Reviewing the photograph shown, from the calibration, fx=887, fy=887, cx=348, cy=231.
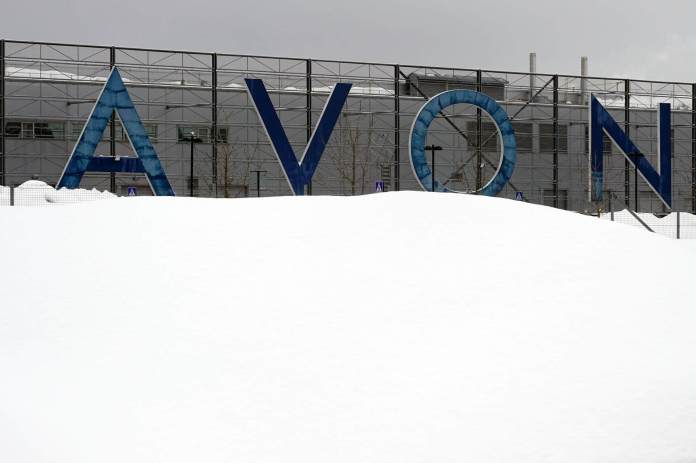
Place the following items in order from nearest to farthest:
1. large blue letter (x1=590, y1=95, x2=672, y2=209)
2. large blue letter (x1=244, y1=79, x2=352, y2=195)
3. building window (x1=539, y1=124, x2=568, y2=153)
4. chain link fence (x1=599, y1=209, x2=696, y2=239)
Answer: large blue letter (x1=244, y1=79, x2=352, y2=195) → chain link fence (x1=599, y1=209, x2=696, y2=239) → large blue letter (x1=590, y1=95, x2=672, y2=209) → building window (x1=539, y1=124, x2=568, y2=153)

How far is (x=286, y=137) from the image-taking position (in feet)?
90.7

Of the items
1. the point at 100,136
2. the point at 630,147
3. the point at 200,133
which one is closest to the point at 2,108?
the point at 100,136

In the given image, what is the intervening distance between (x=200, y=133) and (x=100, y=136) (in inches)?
521

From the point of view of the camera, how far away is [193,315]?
899 centimetres

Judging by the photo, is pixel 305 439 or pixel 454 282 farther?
pixel 454 282

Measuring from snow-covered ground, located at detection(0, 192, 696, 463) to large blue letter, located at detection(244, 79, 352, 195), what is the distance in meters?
15.7

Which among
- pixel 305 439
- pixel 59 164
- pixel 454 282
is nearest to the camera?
pixel 305 439

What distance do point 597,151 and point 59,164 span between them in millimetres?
21924

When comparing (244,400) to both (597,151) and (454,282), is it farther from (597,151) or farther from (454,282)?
(597,151)

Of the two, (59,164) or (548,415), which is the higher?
(59,164)

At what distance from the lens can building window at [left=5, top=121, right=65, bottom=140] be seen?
3669 cm

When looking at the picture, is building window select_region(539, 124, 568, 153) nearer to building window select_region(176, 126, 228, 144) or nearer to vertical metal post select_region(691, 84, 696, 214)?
vertical metal post select_region(691, 84, 696, 214)

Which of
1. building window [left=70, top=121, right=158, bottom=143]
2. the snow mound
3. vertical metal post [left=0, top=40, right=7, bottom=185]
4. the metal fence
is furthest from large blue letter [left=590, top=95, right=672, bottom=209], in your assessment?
vertical metal post [left=0, top=40, right=7, bottom=185]

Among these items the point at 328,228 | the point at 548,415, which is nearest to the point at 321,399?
the point at 548,415
